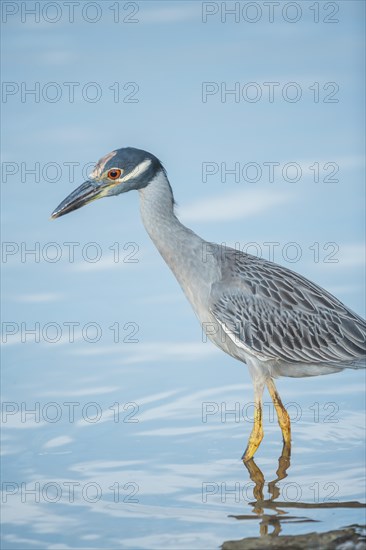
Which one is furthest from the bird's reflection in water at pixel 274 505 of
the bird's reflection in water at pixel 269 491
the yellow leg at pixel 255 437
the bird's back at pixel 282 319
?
the bird's back at pixel 282 319

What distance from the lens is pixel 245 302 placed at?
33.2 feet

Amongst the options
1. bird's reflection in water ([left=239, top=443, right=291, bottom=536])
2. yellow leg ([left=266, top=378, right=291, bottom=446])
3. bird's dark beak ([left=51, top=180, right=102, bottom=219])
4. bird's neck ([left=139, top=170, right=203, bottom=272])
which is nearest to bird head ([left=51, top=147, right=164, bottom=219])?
bird's dark beak ([left=51, top=180, right=102, bottom=219])

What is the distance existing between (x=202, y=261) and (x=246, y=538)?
281 cm

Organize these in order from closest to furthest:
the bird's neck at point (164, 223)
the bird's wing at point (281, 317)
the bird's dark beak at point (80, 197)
Answer: the bird's dark beak at point (80, 197)
the bird's wing at point (281, 317)
the bird's neck at point (164, 223)

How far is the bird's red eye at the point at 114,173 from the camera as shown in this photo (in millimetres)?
9930

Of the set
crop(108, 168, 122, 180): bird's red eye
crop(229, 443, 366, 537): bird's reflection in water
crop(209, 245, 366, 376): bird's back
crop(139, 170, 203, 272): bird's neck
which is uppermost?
crop(108, 168, 122, 180): bird's red eye

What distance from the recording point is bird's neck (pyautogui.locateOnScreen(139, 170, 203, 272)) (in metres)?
10.2

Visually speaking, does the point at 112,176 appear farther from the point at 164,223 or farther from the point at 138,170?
the point at 164,223

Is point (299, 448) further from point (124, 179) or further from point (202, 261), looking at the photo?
point (124, 179)

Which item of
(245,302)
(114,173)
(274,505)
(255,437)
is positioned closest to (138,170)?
(114,173)

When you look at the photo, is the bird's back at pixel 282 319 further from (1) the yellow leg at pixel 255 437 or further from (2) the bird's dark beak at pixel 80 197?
(2) the bird's dark beak at pixel 80 197

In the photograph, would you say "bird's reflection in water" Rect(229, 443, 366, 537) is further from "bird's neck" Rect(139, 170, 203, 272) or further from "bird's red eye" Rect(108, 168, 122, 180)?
"bird's red eye" Rect(108, 168, 122, 180)

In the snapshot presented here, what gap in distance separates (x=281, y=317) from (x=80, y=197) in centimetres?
203

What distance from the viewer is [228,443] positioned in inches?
414
